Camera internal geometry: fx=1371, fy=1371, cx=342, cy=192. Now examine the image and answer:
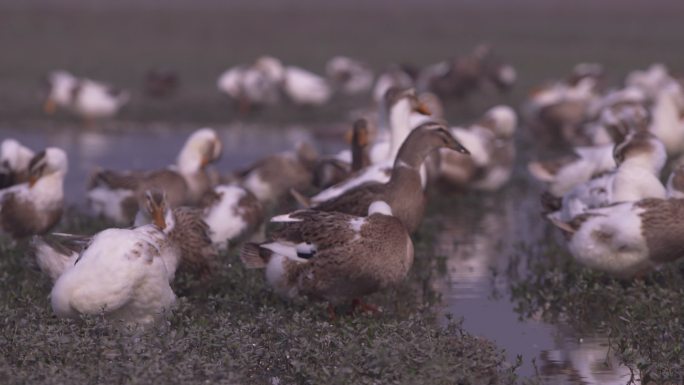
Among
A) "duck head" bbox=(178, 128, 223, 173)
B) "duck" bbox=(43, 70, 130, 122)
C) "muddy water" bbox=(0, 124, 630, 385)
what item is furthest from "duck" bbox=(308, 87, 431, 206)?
"duck" bbox=(43, 70, 130, 122)

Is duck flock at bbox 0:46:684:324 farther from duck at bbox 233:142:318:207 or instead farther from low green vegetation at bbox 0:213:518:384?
low green vegetation at bbox 0:213:518:384

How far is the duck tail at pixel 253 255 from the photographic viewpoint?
9250 millimetres

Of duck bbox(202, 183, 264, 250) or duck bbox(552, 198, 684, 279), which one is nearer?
duck bbox(552, 198, 684, 279)

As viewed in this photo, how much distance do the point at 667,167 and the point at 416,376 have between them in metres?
10.6

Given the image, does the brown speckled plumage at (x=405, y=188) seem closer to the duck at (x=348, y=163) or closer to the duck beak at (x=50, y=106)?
the duck at (x=348, y=163)

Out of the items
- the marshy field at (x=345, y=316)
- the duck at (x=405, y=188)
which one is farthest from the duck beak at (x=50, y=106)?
the duck at (x=405, y=188)

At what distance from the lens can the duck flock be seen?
833 centimetres

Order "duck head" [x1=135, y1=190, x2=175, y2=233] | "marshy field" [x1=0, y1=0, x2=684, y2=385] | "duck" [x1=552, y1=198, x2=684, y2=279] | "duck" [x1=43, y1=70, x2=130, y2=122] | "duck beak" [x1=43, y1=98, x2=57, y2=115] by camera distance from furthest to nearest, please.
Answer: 1. "duck beak" [x1=43, y1=98, x2=57, y2=115]
2. "duck" [x1=43, y1=70, x2=130, y2=122]
3. "duck head" [x1=135, y1=190, x2=175, y2=233]
4. "duck" [x1=552, y1=198, x2=684, y2=279]
5. "marshy field" [x1=0, y1=0, x2=684, y2=385]

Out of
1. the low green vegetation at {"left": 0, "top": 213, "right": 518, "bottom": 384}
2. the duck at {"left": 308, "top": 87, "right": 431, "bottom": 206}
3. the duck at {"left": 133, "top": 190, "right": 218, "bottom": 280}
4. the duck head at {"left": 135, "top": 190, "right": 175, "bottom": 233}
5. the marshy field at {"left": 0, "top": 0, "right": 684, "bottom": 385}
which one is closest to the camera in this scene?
the low green vegetation at {"left": 0, "top": 213, "right": 518, "bottom": 384}

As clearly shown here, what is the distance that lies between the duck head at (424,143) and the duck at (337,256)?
4.79 ft

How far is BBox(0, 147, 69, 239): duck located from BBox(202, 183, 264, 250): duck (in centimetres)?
131

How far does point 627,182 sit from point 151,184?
4737mm

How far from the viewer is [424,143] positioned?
10.6 m

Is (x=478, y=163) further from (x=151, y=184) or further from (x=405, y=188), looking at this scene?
(x=405, y=188)
